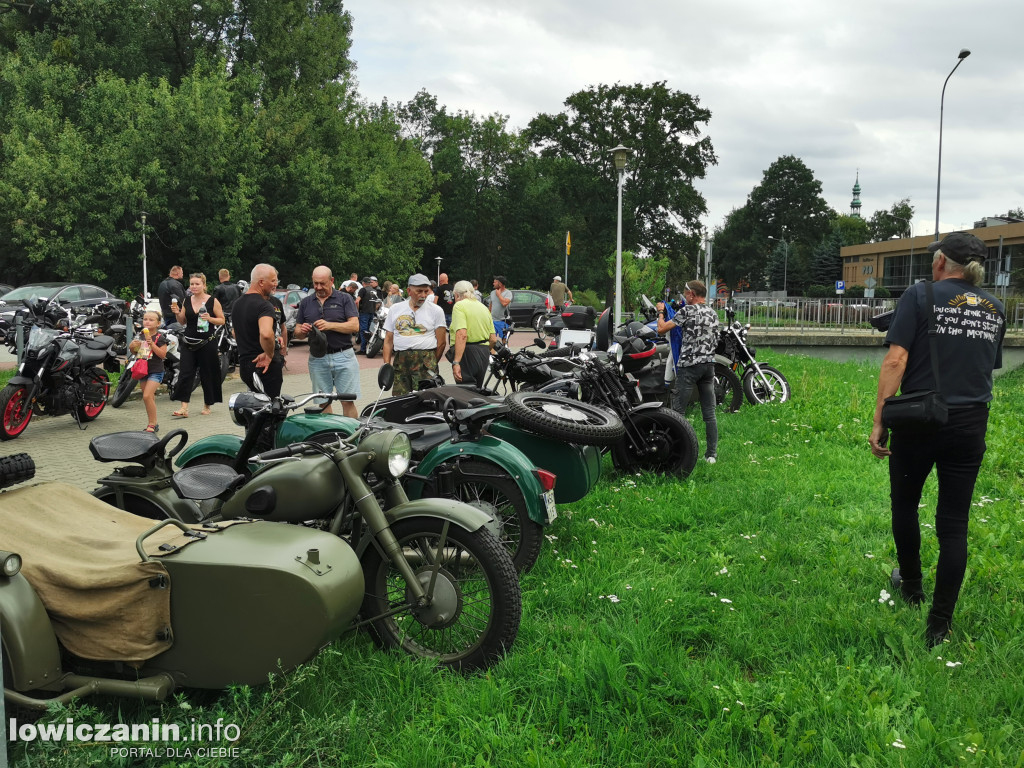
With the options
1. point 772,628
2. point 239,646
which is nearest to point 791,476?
point 772,628

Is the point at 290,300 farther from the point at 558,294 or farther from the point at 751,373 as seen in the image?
the point at 751,373

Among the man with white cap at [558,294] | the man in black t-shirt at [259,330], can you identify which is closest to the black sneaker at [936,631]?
the man in black t-shirt at [259,330]

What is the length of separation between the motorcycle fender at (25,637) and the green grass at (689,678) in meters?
0.20

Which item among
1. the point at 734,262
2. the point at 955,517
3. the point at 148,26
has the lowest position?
the point at 955,517

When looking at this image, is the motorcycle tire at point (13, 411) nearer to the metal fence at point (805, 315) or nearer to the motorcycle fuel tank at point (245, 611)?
→ the motorcycle fuel tank at point (245, 611)

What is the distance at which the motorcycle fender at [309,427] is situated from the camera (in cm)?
466

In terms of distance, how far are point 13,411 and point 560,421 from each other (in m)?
6.77

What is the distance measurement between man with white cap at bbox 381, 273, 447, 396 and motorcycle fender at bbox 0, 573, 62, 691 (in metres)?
5.37

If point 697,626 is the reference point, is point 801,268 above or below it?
above

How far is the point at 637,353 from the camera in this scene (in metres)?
9.07

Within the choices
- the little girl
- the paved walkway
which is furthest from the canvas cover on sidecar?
the little girl

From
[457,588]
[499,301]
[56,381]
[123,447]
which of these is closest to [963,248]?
[457,588]

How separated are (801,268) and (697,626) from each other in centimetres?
9215

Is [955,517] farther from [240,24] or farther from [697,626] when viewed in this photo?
[240,24]
